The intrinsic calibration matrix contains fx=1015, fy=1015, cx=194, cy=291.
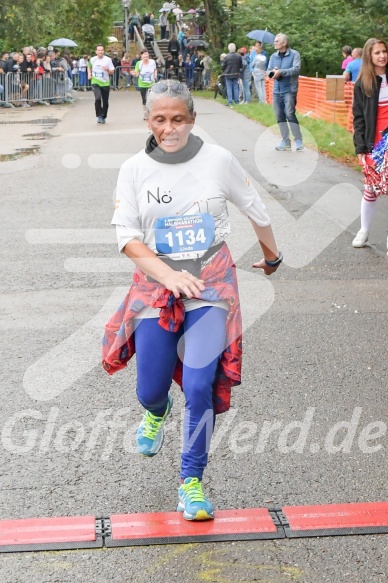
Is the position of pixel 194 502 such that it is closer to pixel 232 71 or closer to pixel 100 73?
pixel 100 73

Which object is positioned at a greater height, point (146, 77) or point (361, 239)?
point (361, 239)

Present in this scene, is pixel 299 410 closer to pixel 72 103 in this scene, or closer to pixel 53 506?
pixel 53 506

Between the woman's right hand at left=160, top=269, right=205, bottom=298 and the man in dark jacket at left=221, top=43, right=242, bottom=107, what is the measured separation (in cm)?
2665

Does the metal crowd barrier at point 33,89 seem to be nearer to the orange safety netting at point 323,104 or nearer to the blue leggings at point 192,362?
the orange safety netting at point 323,104

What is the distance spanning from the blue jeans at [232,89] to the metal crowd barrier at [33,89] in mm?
6811

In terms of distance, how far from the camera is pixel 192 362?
13.3 ft

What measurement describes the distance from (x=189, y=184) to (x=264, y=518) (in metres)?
1.38

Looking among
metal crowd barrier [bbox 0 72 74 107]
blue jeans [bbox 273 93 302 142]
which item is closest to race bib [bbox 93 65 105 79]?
blue jeans [bbox 273 93 302 142]

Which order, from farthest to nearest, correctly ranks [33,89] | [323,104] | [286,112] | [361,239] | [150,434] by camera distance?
[33,89]
[323,104]
[286,112]
[361,239]
[150,434]

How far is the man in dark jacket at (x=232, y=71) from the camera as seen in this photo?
2986 centimetres

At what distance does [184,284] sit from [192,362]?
36 cm

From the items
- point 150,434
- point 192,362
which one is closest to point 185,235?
point 192,362

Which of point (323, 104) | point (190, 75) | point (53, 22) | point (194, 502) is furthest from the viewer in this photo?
point (53, 22)

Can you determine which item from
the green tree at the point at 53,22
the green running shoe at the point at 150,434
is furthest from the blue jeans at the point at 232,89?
the green running shoe at the point at 150,434
